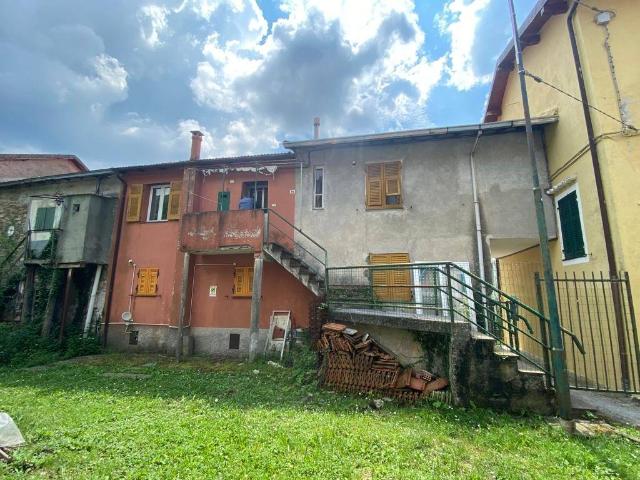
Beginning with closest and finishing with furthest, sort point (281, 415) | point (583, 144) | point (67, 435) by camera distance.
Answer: point (67, 435) < point (281, 415) < point (583, 144)

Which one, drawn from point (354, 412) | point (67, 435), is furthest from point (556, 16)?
point (67, 435)

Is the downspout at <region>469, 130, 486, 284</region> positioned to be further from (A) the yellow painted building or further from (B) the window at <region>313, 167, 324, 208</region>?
(B) the window at <region>313, 167, 324, 208</region>

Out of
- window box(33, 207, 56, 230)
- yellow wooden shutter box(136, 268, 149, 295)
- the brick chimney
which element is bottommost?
A: yellow wooden shutter box(136, 268, 149, 295)

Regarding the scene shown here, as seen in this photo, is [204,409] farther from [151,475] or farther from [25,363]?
[25,363]

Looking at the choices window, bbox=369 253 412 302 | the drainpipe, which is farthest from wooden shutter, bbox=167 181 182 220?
the drainpipe

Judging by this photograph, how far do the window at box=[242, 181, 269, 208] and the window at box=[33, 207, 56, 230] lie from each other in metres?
8.53

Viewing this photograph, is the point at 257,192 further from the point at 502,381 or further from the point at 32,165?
the point at 32,165

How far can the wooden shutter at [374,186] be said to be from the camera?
1034 centimetres

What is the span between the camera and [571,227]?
782 cm

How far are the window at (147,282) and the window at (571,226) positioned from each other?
13169mm

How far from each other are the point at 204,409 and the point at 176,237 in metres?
8.00

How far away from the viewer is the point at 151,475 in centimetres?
339

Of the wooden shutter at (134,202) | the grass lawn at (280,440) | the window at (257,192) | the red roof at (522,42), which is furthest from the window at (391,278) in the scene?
the wooden shutter at (134,202)

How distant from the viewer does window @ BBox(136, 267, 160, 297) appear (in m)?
11.9
